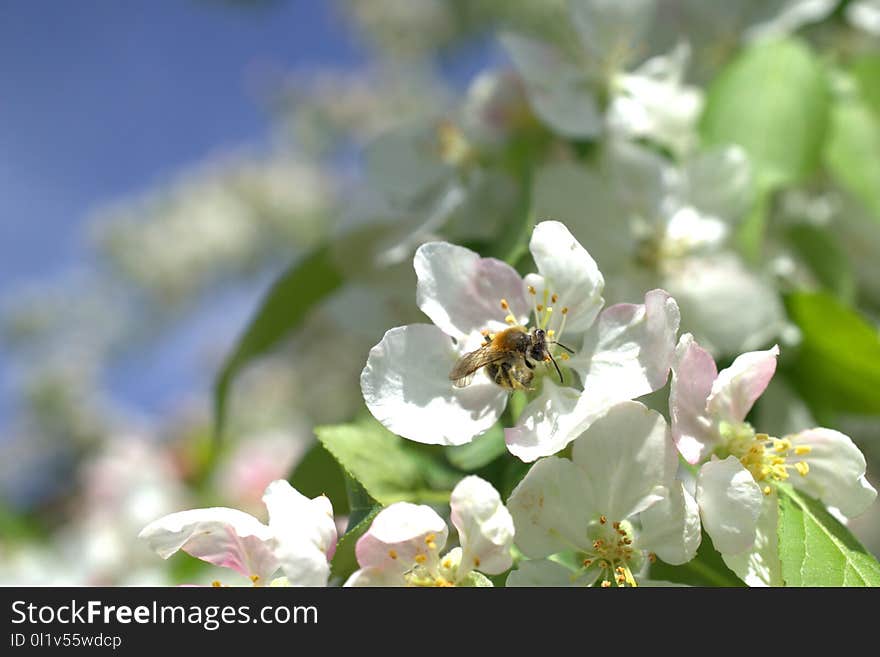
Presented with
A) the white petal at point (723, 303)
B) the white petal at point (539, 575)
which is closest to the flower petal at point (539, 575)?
the white petal at point (539, 575)

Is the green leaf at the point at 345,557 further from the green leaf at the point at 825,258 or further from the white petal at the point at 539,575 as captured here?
the green leaf at the point at 825,258

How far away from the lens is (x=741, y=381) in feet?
1.78

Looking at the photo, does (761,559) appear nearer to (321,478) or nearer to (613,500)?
(613,500)

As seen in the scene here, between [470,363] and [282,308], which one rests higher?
[282,308]

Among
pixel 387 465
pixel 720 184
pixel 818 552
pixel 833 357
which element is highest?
pixel 720 184

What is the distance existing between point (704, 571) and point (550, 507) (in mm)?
111

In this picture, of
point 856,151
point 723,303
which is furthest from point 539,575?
point 856,151

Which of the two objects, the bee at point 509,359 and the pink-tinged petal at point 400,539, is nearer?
the pink-tinged petal at point 400,539

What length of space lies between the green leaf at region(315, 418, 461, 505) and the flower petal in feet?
0.33

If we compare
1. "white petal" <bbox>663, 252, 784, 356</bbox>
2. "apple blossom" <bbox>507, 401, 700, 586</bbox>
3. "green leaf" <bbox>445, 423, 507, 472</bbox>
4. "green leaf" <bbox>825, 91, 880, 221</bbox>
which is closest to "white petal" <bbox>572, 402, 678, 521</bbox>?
"apple blossom" <bbox>507, 401, 700, 586</bbox>

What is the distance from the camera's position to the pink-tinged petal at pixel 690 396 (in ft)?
1.71

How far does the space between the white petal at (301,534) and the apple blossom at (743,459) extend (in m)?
0.20
